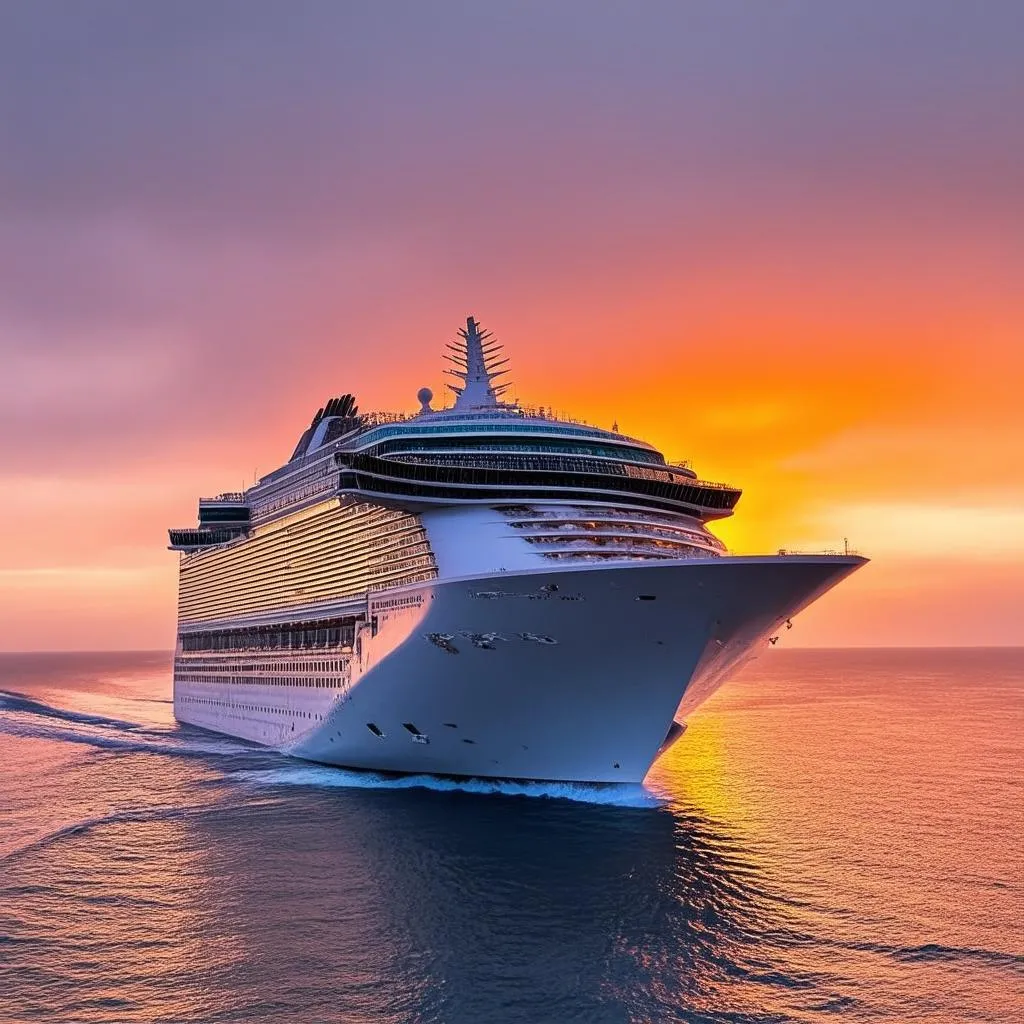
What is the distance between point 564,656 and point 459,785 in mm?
8977

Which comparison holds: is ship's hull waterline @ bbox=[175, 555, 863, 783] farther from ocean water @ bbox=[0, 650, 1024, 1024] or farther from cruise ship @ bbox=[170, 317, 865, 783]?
ocean water @ bbox=[0, 650, 1024, 1024]

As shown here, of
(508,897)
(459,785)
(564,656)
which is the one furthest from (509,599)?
(459,785)

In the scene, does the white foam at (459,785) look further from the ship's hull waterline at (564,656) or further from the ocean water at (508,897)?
the ship's hull waterline at (564,656)

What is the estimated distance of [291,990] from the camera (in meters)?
17.1

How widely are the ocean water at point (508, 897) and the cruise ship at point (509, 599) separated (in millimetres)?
2343

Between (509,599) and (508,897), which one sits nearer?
(508,897)

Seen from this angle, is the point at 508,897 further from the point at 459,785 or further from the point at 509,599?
the point at 459,785

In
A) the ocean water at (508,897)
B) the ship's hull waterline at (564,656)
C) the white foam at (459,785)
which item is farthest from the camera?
the white foam at (459,785)

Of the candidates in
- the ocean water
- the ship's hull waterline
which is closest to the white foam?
the ocean water

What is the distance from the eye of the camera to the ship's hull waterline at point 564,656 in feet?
84.5

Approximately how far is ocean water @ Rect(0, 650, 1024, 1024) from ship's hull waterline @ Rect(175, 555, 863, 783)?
1937mm

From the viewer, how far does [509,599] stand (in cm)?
2666

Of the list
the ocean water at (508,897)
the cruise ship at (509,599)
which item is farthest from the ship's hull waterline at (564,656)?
the ocean water at (508,897)

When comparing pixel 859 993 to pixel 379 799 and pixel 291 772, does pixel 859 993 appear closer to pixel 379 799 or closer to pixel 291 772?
pixel 379 799
